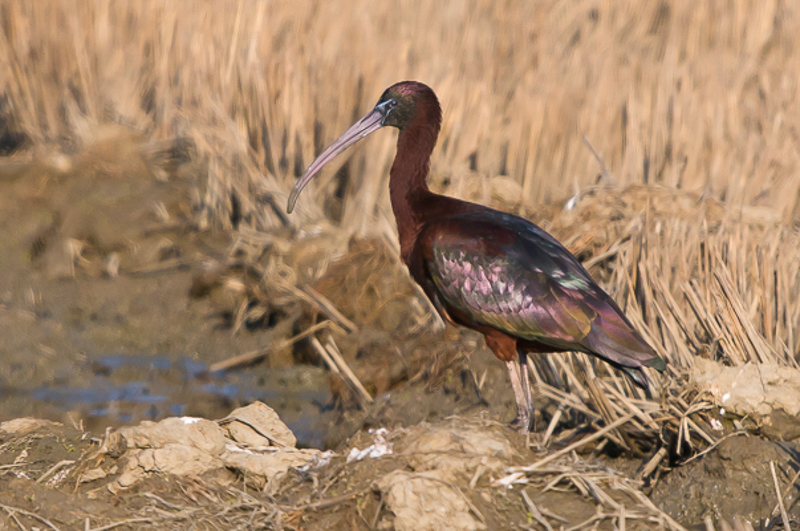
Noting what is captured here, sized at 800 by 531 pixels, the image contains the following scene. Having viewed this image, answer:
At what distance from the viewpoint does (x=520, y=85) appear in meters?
8.02

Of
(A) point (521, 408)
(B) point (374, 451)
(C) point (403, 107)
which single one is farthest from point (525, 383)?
(C) point (403, 107)

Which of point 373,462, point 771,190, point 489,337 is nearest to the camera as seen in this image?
point 373,462

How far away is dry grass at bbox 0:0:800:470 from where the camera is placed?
4941 mm

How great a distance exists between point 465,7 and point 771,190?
406 centimetres

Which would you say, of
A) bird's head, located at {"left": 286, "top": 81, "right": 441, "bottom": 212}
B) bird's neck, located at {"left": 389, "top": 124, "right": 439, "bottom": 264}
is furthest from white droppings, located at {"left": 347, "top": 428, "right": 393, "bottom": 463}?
bird's head, located at {"left": 286, "top": 81, "right": 441, "bottom": 212}

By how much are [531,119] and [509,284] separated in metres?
3.16

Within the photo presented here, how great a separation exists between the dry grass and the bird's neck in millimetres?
961

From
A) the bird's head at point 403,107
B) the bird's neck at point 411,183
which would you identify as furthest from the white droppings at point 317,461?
the bird's head at point 403,107

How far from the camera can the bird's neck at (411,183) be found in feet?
15.7

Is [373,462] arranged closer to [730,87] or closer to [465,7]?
[730,87]

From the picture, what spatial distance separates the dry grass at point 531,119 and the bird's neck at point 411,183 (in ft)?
3.15

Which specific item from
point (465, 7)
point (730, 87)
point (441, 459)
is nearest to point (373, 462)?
point (441, 459)

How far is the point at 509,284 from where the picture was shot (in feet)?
14.5

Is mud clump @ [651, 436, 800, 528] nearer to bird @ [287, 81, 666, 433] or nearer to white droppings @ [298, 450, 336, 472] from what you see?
bird @ [287, 81, 666, 433]
